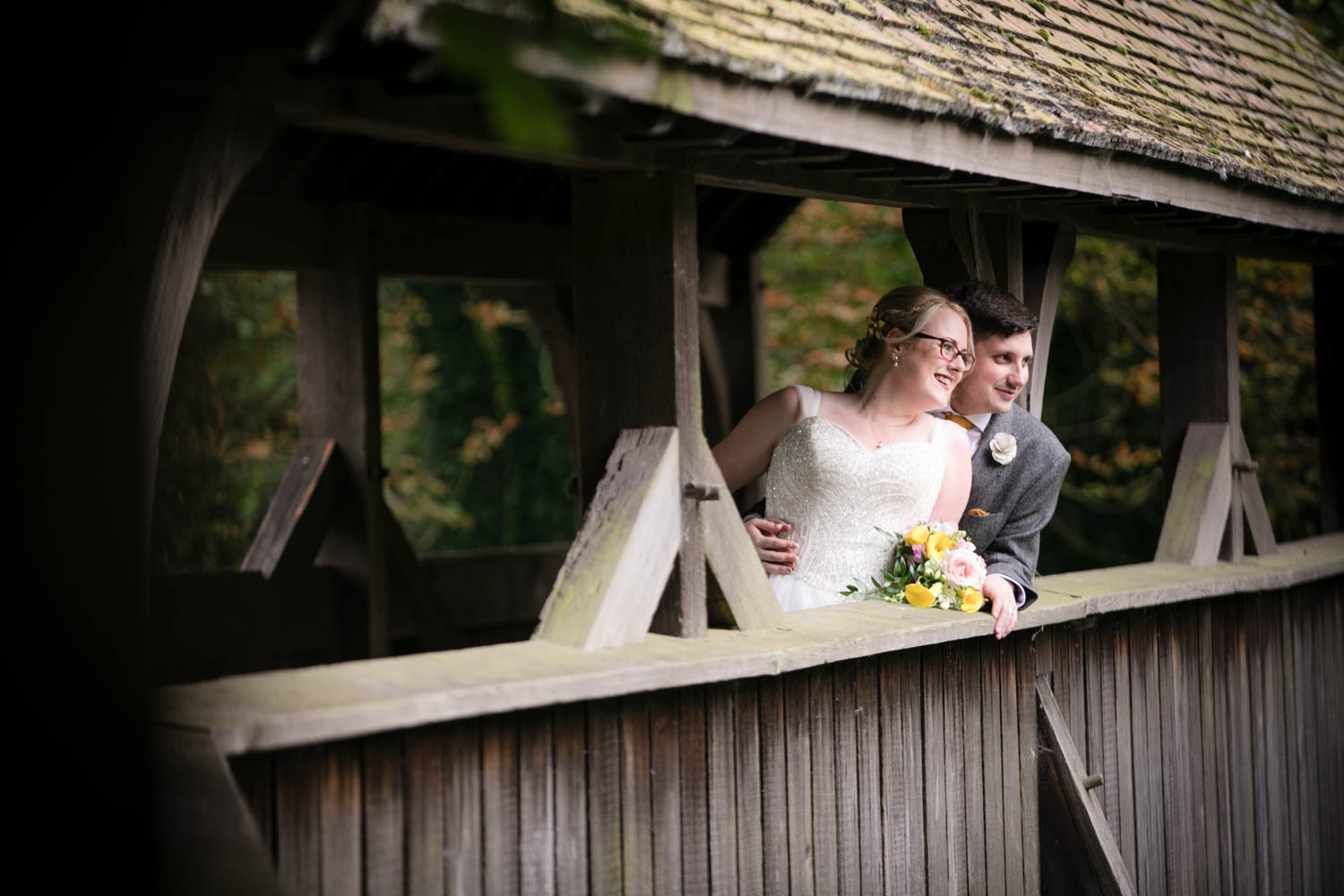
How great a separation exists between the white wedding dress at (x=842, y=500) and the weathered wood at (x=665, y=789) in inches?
47.7

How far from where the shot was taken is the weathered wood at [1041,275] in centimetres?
508

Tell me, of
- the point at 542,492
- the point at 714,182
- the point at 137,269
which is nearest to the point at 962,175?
the point at 714,182

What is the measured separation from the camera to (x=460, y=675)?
2.92 m

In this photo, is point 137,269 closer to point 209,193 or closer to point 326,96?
point 209,193

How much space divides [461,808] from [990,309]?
8.11ft

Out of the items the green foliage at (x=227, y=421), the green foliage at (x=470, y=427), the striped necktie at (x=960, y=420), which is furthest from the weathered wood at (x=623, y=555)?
the green foliage at (x=470, y=427)

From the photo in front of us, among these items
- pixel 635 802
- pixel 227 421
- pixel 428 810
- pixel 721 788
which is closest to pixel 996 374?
pixel 721 788

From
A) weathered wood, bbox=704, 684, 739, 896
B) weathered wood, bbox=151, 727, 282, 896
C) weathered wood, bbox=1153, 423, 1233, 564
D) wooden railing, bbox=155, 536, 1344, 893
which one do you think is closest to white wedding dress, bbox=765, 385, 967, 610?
wooden railing, bbox=155, 536, 1344, 893

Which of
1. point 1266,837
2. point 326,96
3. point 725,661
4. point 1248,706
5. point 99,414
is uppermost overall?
point 326,96

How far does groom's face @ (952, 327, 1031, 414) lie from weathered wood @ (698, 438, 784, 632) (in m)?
1.42

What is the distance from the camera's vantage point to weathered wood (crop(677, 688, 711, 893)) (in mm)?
3518

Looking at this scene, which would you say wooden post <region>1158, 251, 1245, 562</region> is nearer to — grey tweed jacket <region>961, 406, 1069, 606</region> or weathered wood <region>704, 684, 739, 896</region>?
grey tweed jacket <region>961, 406, 1069, 606</region>

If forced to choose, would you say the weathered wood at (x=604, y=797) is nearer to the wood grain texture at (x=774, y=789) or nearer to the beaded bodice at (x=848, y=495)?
the wood grain texture at (x=774, y=789)

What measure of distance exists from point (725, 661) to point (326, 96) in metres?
1.51
